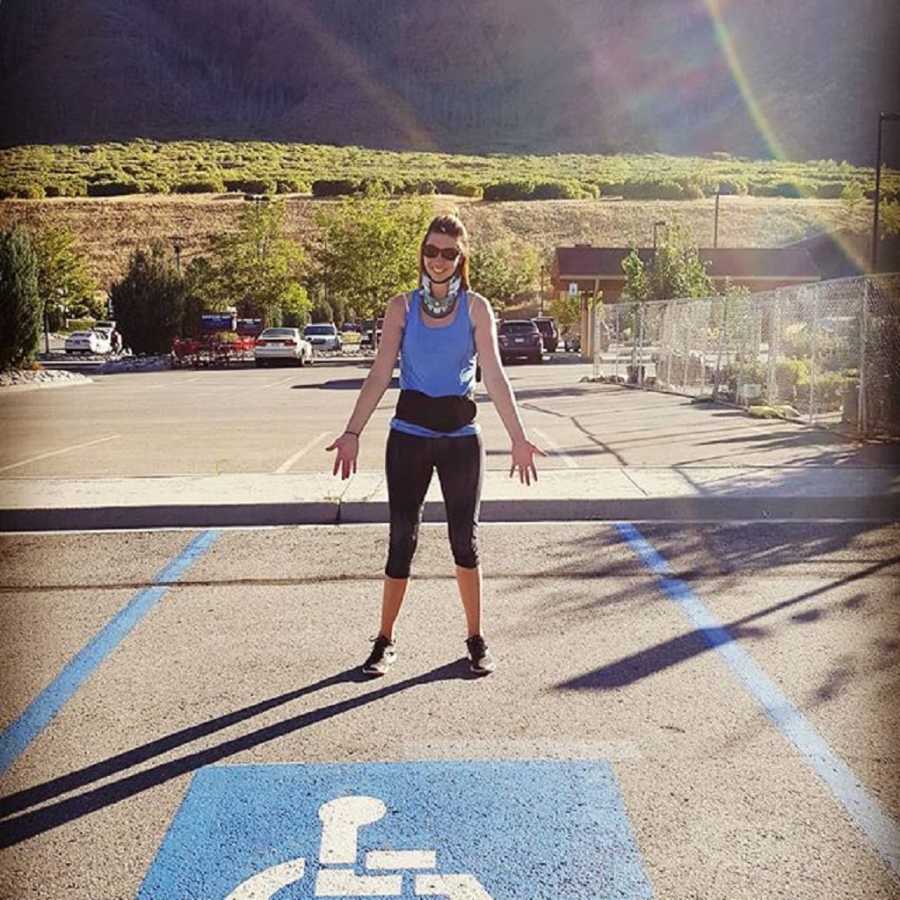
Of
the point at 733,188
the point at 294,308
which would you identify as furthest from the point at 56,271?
the point at 733,188

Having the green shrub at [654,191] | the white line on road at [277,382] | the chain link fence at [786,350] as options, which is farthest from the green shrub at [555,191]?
the chain link fence at [786,350]

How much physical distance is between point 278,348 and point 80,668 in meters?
36.5

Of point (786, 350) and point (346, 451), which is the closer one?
point (346, 451)

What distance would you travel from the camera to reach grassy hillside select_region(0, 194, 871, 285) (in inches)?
3733

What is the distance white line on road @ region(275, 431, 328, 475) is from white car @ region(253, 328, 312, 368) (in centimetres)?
2647

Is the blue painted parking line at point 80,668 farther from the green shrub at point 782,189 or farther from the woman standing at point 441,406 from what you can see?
the green shrub at point 782,189

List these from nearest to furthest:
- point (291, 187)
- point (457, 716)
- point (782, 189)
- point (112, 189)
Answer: point (457, 716)
point (112, 189)
point (291, 187)
point (782, 189)

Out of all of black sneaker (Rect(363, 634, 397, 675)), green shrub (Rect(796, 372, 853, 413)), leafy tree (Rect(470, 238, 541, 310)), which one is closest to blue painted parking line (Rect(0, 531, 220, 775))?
black sneaker (Rect(363, 634, 397, 675))

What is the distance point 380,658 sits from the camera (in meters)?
4.83

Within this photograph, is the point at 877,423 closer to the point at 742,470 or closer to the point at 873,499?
the point at 742,470

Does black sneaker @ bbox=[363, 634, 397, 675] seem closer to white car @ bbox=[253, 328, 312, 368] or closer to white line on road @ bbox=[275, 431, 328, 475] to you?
white line on road @ bbox=[275, 431, 328, 475]

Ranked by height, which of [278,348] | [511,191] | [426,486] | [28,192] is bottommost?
[278,348]

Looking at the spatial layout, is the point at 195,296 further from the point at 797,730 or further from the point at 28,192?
the point at 28,192

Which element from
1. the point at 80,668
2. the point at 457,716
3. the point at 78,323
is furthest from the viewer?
the point at 78,323
